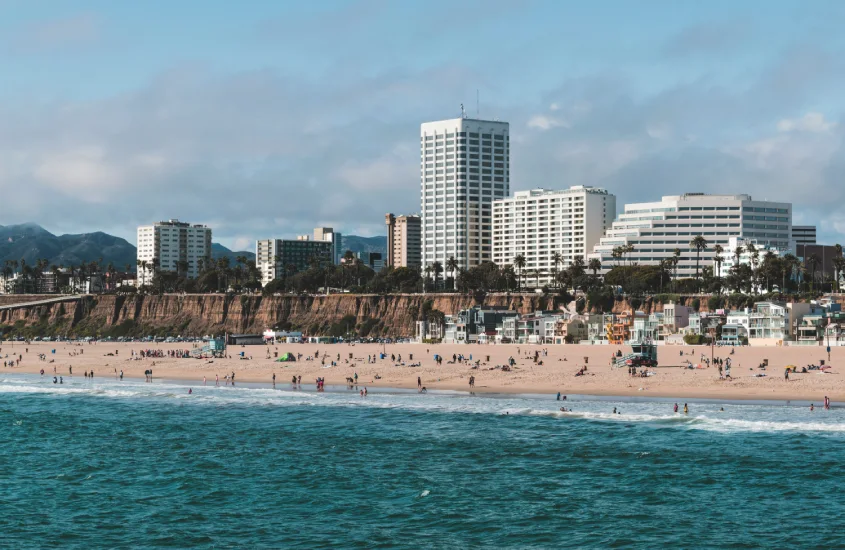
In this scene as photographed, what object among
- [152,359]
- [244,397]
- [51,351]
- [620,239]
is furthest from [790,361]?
[620,239]

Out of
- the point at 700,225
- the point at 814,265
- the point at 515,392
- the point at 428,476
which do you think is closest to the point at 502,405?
the point at 515,392

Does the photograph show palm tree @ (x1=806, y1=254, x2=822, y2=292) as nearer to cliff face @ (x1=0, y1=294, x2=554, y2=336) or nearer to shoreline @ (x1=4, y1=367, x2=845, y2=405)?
cliff face @ (x1=0, y1=294, x2=554, y2=336)

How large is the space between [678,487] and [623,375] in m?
36.6

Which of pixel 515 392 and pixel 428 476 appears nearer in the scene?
pixel 428 476

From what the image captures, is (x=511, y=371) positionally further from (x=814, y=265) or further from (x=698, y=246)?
(x=814, y=265)

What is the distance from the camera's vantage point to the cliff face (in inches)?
6516

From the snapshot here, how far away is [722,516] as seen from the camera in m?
34.3

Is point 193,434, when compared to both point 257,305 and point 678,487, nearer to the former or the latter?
point 678,487

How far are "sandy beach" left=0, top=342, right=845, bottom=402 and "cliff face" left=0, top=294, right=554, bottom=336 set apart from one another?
122ft

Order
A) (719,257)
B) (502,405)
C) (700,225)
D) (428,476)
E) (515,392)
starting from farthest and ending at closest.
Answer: (700,225) → (719,257) → (515,392) → (502,405) → (428,476)

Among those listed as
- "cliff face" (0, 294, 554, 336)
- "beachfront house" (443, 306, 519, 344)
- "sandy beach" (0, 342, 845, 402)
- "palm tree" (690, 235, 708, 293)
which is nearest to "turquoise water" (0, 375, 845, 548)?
"sandy beach" (0, 342, 845, 402)

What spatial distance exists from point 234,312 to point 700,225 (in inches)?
3682

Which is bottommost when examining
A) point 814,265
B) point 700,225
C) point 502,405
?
point 502,405

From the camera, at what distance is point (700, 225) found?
194m
